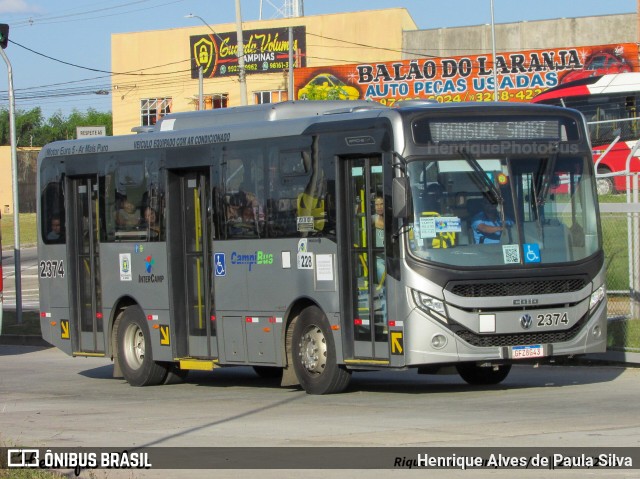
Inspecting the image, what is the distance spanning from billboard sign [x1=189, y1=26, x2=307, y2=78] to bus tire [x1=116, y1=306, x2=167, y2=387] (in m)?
66.3

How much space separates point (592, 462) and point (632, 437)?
1374mm

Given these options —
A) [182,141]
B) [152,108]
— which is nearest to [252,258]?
[182,141]

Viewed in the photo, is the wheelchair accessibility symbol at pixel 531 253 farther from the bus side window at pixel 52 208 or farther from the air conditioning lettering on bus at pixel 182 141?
the bus side window at pixel 52 208

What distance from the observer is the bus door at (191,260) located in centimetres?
1670

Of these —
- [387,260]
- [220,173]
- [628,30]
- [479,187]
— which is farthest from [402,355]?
[628,30]

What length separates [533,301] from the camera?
13.8 m

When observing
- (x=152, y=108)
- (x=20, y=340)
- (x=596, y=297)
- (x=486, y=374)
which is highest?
(x=152, y=108)

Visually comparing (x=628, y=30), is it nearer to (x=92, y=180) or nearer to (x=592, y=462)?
(x=92, y=180)

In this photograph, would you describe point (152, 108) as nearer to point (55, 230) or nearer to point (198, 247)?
point (55, 230)

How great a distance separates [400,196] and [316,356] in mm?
2506

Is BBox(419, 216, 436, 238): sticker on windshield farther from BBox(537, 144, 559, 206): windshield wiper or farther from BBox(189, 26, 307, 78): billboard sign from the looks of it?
BBox(189, 26, 307, 78): billboard sign

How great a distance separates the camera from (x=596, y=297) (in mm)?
14406

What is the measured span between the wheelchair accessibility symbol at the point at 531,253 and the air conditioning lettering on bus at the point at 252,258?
3.28 metres

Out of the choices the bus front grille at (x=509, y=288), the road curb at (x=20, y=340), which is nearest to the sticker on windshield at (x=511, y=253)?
the bus front grille at (x=509, y=288)
